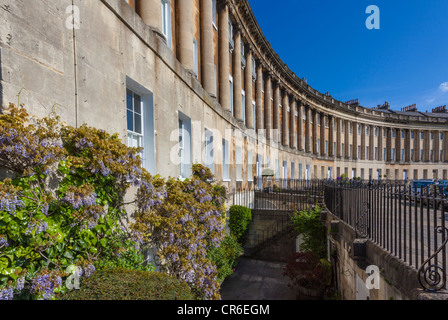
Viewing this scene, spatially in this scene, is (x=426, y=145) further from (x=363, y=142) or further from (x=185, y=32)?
(x=185, y=32)

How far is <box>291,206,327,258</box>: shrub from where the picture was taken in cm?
962

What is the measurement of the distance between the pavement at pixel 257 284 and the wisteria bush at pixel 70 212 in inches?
164

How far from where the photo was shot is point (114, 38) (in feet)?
14.8

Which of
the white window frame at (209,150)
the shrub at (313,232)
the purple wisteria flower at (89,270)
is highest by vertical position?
the white window frame at (209,150)

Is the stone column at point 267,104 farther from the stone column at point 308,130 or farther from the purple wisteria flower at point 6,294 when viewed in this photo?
the purple wisteria flower at point 6,294

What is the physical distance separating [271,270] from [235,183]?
5159mm

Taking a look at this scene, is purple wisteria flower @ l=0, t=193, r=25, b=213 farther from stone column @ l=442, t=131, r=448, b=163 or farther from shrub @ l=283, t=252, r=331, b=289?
stone column @ l=442, t=131, r=448, b=163

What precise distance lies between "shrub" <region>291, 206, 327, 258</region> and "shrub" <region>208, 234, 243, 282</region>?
9.67 feet

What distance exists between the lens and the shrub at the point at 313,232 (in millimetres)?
9617

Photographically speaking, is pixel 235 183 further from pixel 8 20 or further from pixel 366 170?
pixel 366 170

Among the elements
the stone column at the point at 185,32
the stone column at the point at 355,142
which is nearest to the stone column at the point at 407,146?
the stone column at the point at 355,142

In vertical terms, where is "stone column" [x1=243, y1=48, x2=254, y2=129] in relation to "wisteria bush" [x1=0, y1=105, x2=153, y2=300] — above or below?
above

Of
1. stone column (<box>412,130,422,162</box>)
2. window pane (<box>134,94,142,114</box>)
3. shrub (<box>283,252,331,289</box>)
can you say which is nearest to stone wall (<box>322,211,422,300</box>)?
shrub (<box>283,252,331,289</box>)
